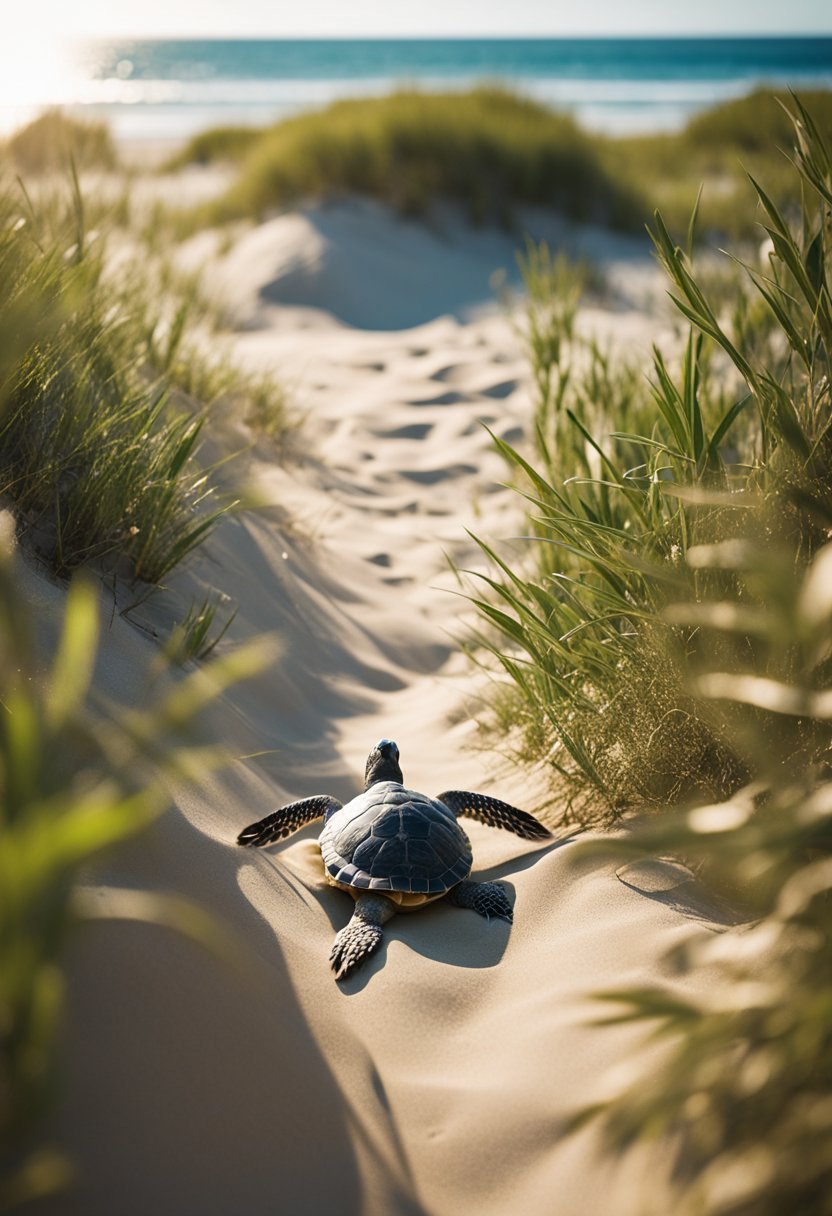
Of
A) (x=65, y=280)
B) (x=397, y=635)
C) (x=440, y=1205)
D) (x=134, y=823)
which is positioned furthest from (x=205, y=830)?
(x=397, y=635)

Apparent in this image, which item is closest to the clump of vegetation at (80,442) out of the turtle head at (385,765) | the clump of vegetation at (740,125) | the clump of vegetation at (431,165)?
the turtle head at (385,765)

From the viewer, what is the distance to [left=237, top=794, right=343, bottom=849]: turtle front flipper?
2.12 metres

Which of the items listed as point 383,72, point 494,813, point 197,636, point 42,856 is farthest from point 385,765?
point 383,72

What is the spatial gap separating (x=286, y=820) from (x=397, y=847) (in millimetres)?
320

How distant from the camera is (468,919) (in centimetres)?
205

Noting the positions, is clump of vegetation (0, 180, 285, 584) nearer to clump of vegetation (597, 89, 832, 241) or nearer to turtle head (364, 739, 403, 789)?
turtle head (364, 739, 403, 789)

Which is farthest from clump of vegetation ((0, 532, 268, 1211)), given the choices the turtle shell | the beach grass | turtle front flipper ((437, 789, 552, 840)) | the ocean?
the ocean

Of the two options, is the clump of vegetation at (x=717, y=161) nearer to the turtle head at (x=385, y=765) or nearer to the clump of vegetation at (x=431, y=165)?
the clump of vegetation at (x=431, y=165)

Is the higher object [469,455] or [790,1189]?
[790,1189]

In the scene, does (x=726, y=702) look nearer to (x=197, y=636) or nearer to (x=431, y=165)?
(x=197, y=636)

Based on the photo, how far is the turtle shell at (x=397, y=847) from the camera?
203 cm

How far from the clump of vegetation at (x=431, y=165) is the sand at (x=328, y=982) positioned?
5.87 m

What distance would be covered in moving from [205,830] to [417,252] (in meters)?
7.17

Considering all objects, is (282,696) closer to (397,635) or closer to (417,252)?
(397,635)
